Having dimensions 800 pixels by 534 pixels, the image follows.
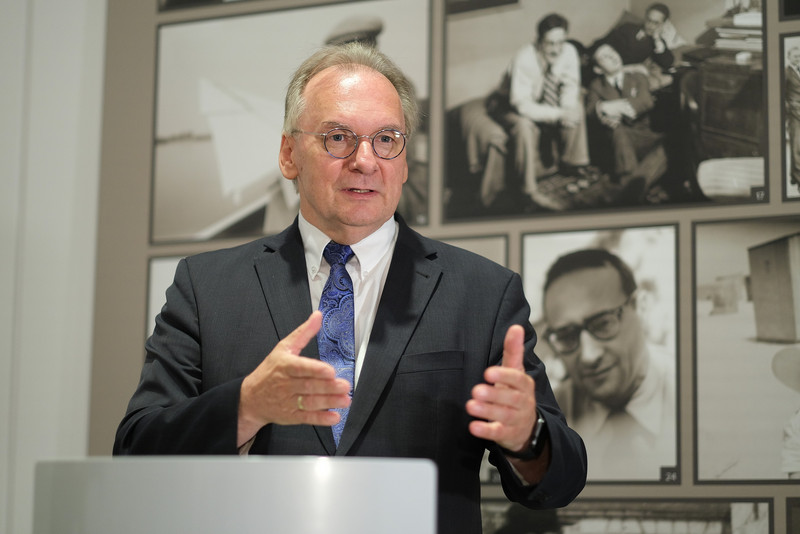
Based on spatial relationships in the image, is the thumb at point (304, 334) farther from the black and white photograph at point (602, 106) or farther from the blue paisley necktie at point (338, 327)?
the black and white photograph at point (602, 106)

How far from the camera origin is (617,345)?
2850 mm

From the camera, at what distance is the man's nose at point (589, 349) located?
287cm

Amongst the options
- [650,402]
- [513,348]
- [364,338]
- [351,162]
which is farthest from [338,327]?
[650,402]

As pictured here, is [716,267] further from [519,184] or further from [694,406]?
[519,184]

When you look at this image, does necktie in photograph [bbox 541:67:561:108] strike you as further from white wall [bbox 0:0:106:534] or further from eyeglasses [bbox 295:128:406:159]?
white wall [bbox 0:0:106:534]

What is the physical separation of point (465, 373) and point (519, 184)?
41.8 inches

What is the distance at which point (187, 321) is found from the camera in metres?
2.22

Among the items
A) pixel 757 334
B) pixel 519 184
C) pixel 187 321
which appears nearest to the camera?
pixel 187 321

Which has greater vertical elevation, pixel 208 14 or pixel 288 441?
pixel 208 14

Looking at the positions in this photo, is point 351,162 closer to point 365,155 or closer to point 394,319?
point 365,155

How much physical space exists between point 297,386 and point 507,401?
395 mm

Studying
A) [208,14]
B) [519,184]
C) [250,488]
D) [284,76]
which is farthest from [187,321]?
[208,14]

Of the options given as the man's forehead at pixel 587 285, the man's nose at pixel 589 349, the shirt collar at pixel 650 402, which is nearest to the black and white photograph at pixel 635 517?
the shirt collar at pixel 650 402

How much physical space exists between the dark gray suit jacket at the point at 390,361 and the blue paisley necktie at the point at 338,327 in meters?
0.05
